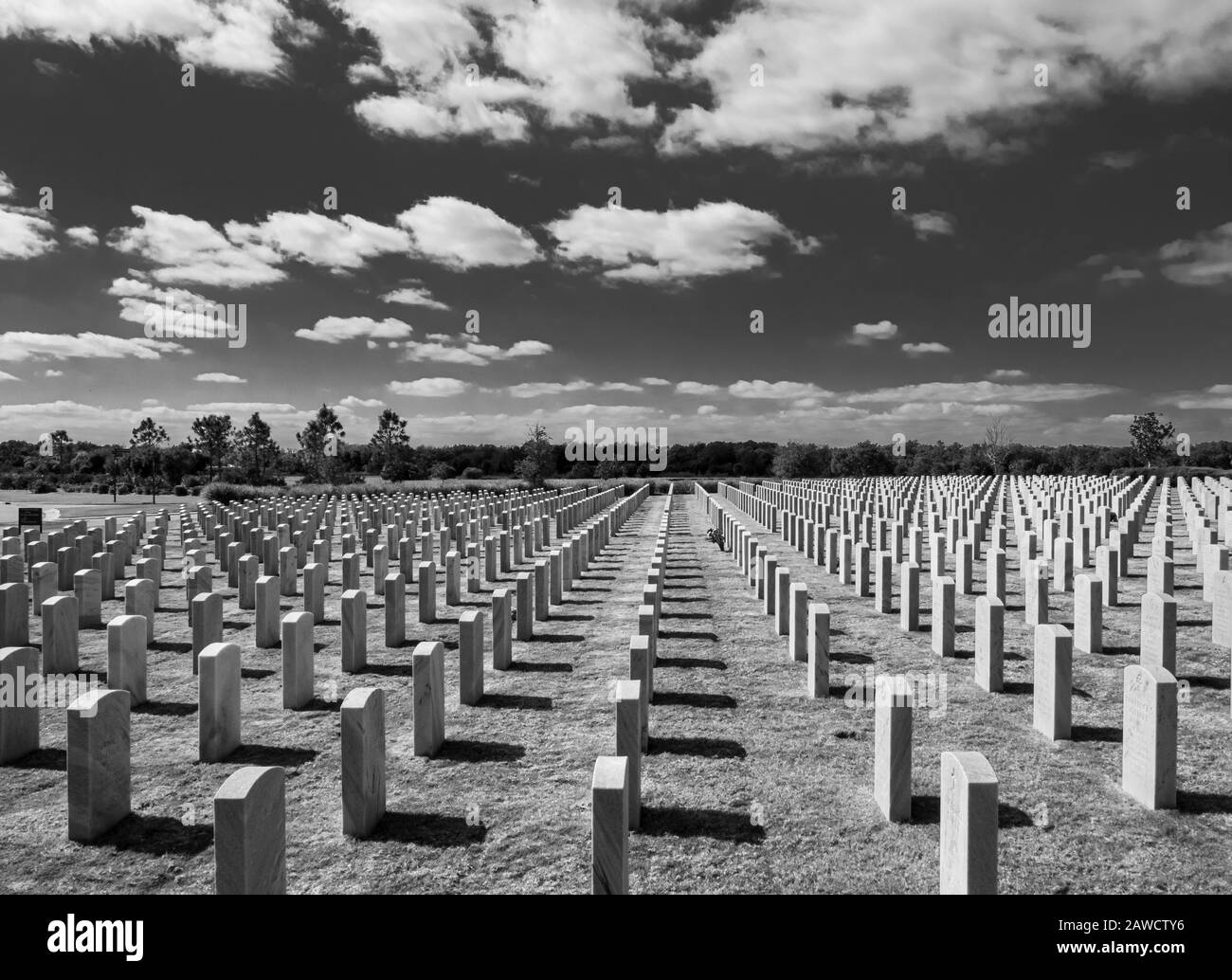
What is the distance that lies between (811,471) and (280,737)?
70.2m

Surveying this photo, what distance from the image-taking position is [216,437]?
66438 mm

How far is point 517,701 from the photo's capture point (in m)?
6.40

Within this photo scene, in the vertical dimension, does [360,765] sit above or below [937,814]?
above

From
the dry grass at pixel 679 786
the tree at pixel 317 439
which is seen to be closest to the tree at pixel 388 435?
the tree at pixel 317 439

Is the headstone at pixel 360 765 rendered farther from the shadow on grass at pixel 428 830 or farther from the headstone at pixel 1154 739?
the headstone at pixel 1154 739

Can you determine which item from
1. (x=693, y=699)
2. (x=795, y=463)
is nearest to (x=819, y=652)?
(x=693, y=699)

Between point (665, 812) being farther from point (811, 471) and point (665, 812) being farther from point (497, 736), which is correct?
point (811, 471)

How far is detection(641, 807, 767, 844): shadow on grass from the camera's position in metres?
3.97

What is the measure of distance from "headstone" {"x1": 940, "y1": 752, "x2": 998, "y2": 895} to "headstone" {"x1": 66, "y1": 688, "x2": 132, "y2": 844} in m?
4.23

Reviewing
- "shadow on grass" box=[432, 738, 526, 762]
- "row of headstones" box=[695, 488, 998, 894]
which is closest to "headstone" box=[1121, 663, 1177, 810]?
"row of headstones" box=[695, 488, 998, 894]

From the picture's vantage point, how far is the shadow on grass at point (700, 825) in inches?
156

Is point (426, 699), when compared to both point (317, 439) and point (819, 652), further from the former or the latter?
point (317, 439)

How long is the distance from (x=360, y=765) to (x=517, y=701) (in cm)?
254
